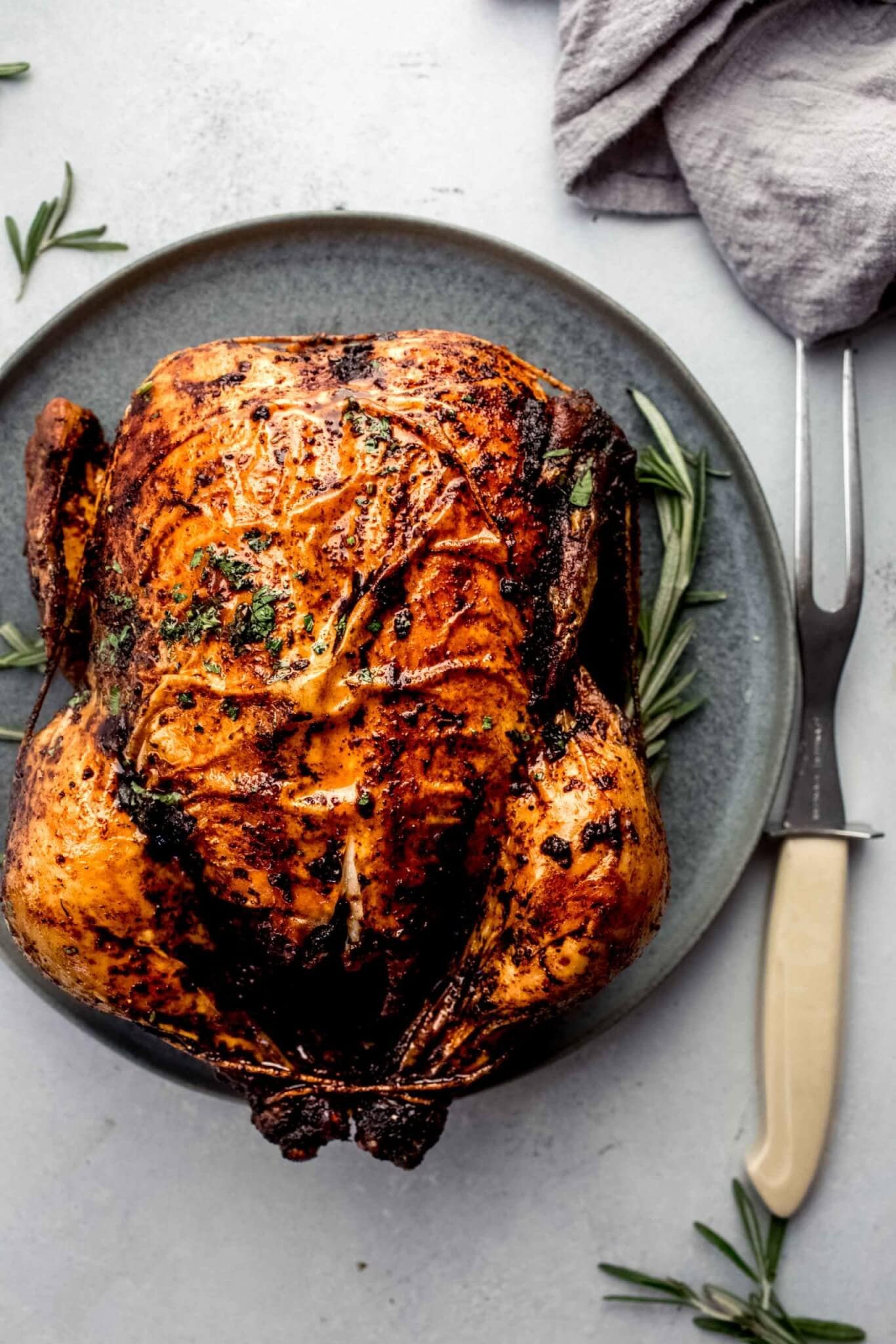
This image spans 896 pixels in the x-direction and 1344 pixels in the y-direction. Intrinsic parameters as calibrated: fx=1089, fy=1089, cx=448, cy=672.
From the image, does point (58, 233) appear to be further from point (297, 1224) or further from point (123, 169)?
point (297, 1224)

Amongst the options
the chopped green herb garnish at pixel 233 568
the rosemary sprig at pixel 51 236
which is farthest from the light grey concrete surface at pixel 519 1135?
the chopped green herb garnish at pixel 233 568

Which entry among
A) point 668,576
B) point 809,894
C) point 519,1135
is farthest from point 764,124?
point 519,1135

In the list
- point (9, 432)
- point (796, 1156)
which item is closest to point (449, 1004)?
point (796, 1156)

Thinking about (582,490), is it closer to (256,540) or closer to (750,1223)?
(256,540)

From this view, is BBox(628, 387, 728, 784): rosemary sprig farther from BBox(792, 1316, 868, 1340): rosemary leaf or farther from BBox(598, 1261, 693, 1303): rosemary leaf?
BBox(792, 1316, 868, 1340): rosemary leaf

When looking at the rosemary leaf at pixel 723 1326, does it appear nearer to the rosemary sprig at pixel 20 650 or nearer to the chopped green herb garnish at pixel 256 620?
the chopped green herb garnish at pixel 256 620

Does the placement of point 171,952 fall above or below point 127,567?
below

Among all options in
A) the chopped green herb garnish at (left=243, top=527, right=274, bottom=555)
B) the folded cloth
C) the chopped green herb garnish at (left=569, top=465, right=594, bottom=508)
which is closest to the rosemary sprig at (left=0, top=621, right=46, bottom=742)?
the chopped green herb garnish at (left=243, top=527, right=274, bottom=555)
